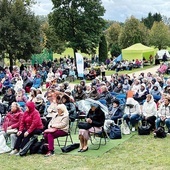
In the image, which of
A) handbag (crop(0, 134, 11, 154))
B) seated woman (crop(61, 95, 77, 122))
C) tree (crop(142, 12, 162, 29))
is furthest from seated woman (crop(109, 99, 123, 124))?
tree (crop(142, 12, 162, 29))

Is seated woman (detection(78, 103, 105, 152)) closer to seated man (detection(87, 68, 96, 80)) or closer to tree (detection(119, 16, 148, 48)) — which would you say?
seated man (detection(87, 68, 96, 80))

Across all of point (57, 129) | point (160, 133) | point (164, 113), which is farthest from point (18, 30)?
point (57, 129)

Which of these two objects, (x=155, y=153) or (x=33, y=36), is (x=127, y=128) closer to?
(x=155, y=153)

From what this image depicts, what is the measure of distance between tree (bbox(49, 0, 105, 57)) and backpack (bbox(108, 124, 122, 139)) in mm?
27048

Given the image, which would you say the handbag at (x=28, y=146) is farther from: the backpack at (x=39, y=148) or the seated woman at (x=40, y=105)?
the seated woman at (x=40, y=105)

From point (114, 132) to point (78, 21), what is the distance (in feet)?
92.9

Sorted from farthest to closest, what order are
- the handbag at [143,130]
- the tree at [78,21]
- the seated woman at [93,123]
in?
the tree at [78,21] → the handbag at [143,130] → the seated woman at [93,123]

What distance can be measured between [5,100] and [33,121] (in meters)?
4.63

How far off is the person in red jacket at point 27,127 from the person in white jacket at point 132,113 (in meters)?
2.97

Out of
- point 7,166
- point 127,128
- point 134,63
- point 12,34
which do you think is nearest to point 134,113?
point 127,128

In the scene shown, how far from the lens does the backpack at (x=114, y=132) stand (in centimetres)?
1047

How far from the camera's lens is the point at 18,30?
2783 cm

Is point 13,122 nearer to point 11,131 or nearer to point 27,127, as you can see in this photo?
point 11,131

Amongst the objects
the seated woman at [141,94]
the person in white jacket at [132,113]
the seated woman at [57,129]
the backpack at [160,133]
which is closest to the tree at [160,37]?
the seated woman at [141,94]
